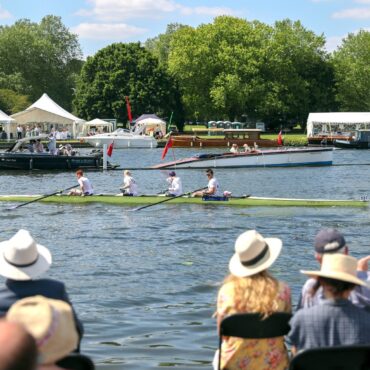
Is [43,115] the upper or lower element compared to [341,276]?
lower

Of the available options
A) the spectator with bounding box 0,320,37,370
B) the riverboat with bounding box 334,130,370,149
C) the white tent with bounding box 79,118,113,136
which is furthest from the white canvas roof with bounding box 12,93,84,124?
the spectator with bounding box 0,320,37,370

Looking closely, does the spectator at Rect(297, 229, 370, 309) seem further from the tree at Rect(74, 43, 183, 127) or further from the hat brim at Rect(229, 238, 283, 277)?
the tree at Rect(74, 43, 183, 127)

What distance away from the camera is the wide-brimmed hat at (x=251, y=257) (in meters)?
6.75

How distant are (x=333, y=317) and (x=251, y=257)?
0.85 m

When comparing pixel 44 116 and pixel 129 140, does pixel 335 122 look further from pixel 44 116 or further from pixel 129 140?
pixel 44 116

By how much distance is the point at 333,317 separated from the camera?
6.34m

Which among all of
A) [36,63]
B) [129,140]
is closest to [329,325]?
[129,140]

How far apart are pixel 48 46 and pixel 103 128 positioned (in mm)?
41568

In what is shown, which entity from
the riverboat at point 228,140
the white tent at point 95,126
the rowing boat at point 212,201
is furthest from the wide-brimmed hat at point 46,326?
the white tent at point 95,126

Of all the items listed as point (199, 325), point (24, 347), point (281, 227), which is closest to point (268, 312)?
point (24, 347)

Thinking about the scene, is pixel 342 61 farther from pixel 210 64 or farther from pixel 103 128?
pixel 103 128

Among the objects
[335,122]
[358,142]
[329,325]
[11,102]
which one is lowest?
[358,142]

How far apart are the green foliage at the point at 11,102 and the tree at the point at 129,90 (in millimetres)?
7744

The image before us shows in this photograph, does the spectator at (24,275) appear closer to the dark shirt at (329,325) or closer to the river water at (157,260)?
the dark shirt at (329,325)
